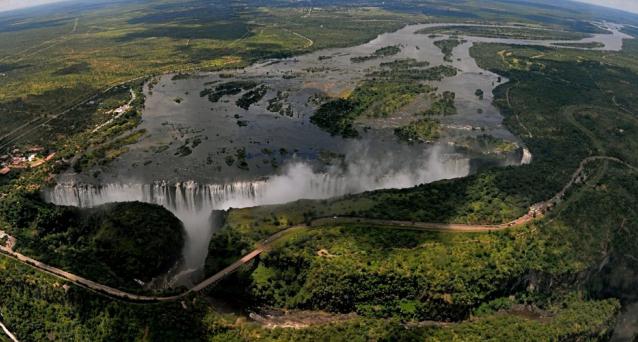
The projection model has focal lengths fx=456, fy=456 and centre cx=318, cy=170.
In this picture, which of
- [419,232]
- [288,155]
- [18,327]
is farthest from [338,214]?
[18,327]

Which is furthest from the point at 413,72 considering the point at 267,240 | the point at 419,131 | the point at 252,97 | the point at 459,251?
the point at 267,240

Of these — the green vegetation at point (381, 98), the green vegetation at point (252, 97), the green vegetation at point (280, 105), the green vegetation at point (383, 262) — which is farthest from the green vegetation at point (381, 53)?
the green vegetation at point (383, 262)

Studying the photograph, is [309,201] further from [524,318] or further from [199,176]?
[524,318]

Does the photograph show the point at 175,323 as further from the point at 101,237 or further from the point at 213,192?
the point at 213,192

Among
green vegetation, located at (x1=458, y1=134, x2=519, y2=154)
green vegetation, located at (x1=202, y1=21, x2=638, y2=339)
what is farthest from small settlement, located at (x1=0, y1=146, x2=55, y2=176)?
green vegetation, located at (x1=458, y1=134, x2=519, y2=154)

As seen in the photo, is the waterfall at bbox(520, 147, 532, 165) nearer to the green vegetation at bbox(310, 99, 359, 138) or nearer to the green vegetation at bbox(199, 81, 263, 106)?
the green vegetation at bbox(310, 99, 359, 138)

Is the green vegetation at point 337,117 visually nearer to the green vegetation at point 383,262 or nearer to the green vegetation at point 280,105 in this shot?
the green vegetation at point 280,105

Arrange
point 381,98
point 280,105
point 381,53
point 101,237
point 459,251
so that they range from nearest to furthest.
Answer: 1. point 459,251
2. point 101,237
3. point 280,105
4. point 381,98
5. point 381,53
